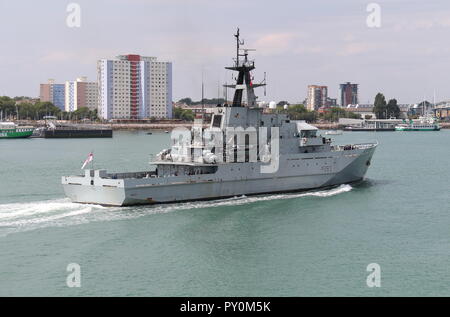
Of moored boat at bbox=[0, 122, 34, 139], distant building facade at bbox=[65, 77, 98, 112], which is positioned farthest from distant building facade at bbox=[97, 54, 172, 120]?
moored boat at bbox=[0, 122, 34, 139]

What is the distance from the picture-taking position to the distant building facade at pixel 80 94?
616 ft

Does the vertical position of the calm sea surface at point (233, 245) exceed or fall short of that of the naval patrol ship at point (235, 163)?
it falls short

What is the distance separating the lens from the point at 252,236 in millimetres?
23219

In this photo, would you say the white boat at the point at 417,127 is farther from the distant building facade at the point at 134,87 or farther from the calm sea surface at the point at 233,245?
the calm sea surface at the point at 233,245

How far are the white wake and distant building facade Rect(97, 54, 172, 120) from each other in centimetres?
12367

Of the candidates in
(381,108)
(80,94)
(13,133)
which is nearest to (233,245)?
(13,133)

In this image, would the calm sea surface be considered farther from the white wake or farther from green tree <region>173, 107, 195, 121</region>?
green tree <region>173, 107, 195, 121</region>

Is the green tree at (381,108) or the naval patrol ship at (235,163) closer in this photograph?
the naval patrol ship at (235,163)

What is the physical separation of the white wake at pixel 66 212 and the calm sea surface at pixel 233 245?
5cm

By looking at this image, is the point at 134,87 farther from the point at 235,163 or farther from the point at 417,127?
the point at 235,163

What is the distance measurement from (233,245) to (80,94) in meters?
175

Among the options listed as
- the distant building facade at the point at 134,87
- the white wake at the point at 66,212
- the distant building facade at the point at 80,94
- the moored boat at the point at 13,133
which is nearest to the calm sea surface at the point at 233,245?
the white wake at the point at 66,212

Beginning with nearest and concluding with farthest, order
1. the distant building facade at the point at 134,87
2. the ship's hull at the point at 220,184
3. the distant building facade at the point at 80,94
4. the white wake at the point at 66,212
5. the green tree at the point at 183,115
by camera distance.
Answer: the white wake at the point at 66,212
the ship's hull at the point at 220,184
the distant building facade at the point at 134,87
the green tree at the point at 183,115
the distant building facade at the point at 80,94

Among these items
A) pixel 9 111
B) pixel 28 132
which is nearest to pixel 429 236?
pixel 28 132
